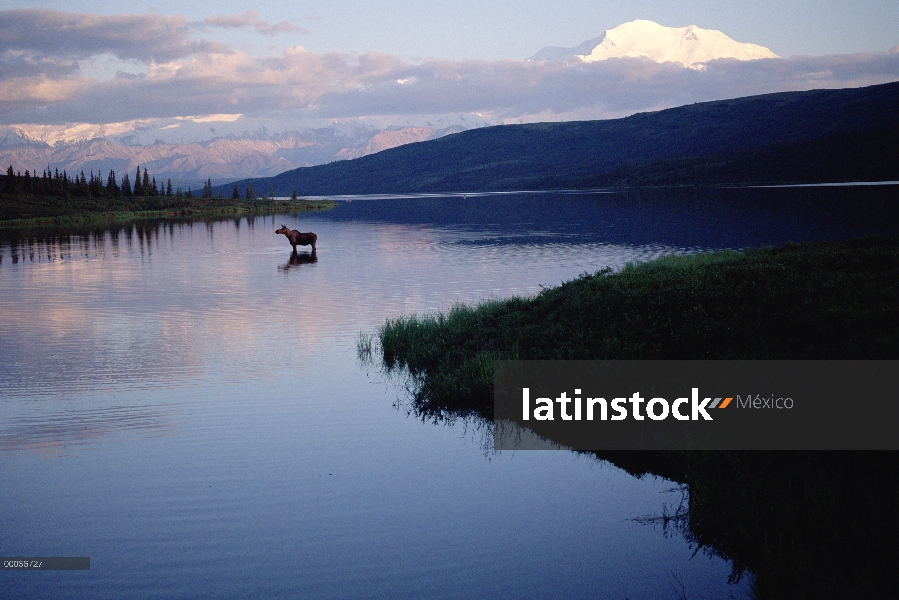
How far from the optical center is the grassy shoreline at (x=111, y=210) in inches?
4631

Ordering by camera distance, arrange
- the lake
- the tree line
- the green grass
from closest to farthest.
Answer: the lake → the green grass → the tree line

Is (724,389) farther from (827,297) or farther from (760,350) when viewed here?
(827,297)

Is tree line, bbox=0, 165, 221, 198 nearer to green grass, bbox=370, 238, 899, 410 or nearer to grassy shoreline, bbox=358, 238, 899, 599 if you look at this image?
green grass, bbox=370, 238, 899, 410

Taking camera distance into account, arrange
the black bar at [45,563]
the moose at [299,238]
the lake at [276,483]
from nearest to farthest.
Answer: the lake at [276,483]
the black bar at [45,563]
the moose at [299,238]

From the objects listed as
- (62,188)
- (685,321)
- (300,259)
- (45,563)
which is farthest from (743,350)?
(62,188)

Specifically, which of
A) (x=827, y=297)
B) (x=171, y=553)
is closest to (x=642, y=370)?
(x=827, y=297)

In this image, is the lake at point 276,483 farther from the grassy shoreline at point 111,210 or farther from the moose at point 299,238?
the grassy shoreline at point 111,210

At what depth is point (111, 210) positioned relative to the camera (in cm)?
14638

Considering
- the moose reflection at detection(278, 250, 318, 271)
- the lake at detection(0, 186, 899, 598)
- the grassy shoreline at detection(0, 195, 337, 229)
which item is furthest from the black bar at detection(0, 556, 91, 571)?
the grassy shoreline at detection(0, 195, 337, 229)

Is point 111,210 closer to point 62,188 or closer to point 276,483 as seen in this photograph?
point 62,188

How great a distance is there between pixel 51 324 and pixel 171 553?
22.4m

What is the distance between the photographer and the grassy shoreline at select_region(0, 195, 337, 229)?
117625 millimetres

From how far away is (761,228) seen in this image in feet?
233

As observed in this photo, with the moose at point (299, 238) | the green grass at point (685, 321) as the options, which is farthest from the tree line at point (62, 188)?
the green grass at point (685, 321)
